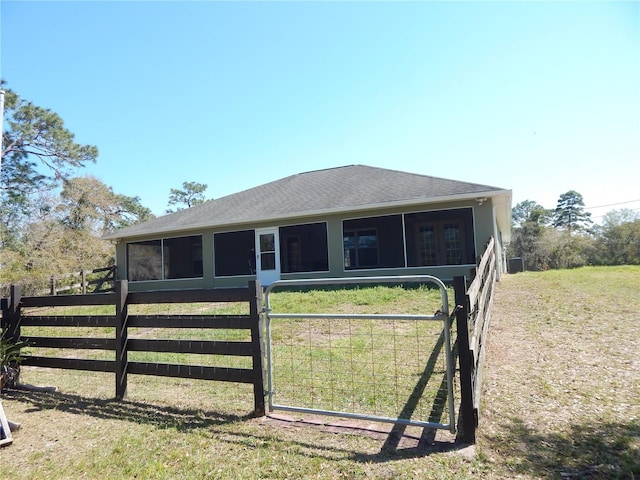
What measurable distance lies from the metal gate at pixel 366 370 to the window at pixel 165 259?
9459 mm

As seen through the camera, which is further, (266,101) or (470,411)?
(266,101)

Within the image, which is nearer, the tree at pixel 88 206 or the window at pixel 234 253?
the window at pixel 234 253

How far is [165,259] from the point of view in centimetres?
1507

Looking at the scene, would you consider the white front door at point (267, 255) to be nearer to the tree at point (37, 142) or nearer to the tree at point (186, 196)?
the tree at point (37, 142)

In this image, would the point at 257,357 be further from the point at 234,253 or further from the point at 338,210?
the point at 234,253

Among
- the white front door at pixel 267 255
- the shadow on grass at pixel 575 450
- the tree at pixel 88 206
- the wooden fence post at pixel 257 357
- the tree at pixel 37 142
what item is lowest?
the shadow on grass at pixel 575 450

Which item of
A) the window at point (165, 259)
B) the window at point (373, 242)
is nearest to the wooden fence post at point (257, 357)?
the window at point (373, 242)

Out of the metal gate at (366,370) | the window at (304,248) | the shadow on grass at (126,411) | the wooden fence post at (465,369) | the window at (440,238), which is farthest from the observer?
the window at (304,248)

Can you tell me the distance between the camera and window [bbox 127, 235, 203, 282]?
14695 millimetres

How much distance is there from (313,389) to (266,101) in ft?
36.1

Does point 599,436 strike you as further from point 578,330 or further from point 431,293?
point 431,293

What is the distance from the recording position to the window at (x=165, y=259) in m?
14.7

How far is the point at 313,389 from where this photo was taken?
3928 mm

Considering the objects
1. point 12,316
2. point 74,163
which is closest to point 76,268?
point 74,163
